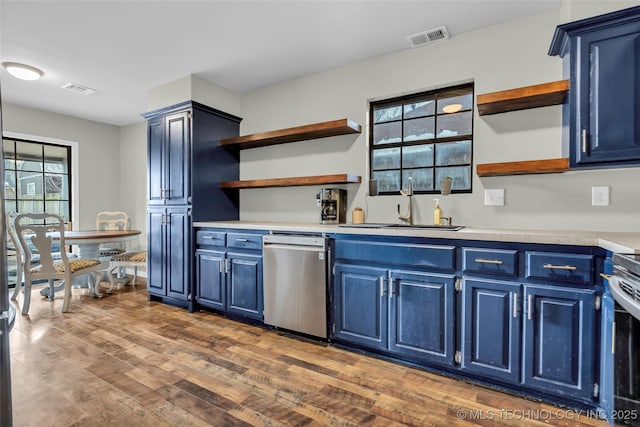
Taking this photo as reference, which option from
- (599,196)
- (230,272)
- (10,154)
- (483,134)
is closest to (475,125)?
(483,134)

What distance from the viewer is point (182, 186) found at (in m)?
3.44

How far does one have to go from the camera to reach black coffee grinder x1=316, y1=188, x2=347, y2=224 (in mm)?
3000

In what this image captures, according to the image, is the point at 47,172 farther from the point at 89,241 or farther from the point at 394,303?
the point at 394,303

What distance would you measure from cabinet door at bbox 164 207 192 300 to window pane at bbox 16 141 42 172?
9.05 ft

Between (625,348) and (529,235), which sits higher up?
(529,235)

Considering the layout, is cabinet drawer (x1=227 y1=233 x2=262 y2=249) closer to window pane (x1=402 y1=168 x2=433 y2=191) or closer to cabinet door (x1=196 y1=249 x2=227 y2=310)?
cabinet door (x1=196 y1=249 x2=227 y2=310)

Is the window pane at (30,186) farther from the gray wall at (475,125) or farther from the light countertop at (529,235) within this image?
the light countertop at (529,235)

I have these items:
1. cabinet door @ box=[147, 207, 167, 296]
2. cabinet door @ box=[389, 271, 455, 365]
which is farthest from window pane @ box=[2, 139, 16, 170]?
cabinet door @ box=[389, 271, 455, 365]

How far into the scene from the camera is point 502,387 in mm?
1927

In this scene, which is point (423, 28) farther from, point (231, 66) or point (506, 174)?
point (231, 66)

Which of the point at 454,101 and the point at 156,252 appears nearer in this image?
the point at 454,101

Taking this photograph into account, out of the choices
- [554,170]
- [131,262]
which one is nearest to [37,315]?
[131,262]

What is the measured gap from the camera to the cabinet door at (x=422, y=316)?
204cm

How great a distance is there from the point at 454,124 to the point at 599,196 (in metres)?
1.13
